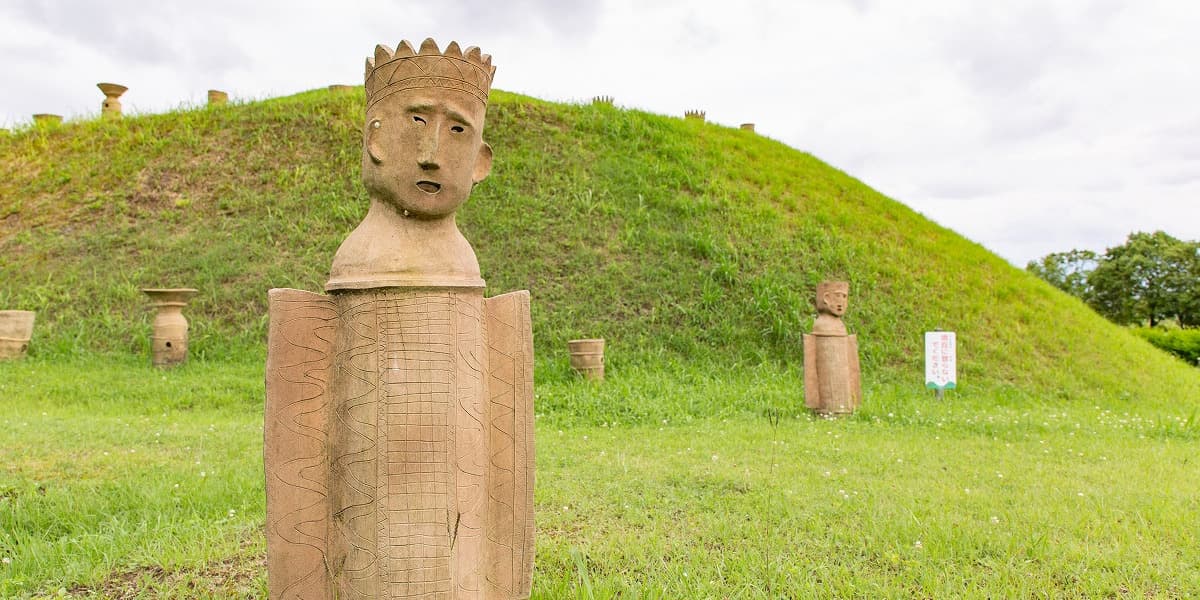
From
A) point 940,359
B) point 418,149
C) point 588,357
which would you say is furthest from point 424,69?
point 940,359

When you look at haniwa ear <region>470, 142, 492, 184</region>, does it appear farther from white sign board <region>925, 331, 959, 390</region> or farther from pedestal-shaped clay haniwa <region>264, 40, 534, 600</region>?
white sign board <region>925, 331, 959, 390</region>

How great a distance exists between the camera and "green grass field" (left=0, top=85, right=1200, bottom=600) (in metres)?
3.17

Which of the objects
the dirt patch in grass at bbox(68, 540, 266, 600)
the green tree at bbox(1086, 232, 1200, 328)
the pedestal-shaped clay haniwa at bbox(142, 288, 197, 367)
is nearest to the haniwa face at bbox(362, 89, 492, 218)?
the dirt patch in grass at bbox(68, 540, 266, 600)

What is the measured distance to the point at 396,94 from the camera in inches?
91.9

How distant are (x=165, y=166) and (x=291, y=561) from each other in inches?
475

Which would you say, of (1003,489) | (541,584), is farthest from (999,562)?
(541,584)

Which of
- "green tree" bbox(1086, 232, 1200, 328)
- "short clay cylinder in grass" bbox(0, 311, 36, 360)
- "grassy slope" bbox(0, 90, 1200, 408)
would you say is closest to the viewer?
"short clay cylinder in grass" bbox(0, 311, 36, 360)

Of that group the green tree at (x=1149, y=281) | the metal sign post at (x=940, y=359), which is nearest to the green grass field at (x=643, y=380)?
the metal sign post at (x=940, y=359)

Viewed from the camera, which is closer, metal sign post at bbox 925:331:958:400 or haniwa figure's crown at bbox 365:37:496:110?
haniwa figure's crown at bbox 365:37:496:110

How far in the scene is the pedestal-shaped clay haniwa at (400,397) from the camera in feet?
7.13

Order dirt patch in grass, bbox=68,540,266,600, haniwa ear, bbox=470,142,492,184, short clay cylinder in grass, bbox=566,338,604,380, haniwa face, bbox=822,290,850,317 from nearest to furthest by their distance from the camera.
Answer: haniwa ear, bbox=470,142,492,184
dirt patch in grass, bbox=68,540,266,600
haniwa face, bbox=822,290,850,317
short clay cylinder in grass, bbox=566,338,604,380

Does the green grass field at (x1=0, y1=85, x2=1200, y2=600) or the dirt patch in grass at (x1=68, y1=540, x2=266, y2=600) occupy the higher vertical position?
the green grass field at (x1=0, y1=85, x2=1200, y2=600)

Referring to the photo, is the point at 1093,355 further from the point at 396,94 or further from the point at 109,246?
the point at 109,246

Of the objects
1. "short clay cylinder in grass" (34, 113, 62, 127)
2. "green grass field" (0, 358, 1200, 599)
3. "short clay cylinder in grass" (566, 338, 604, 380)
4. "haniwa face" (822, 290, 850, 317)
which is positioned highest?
A: "short clay cylinder in grass" (34, 113, 62, 127)
